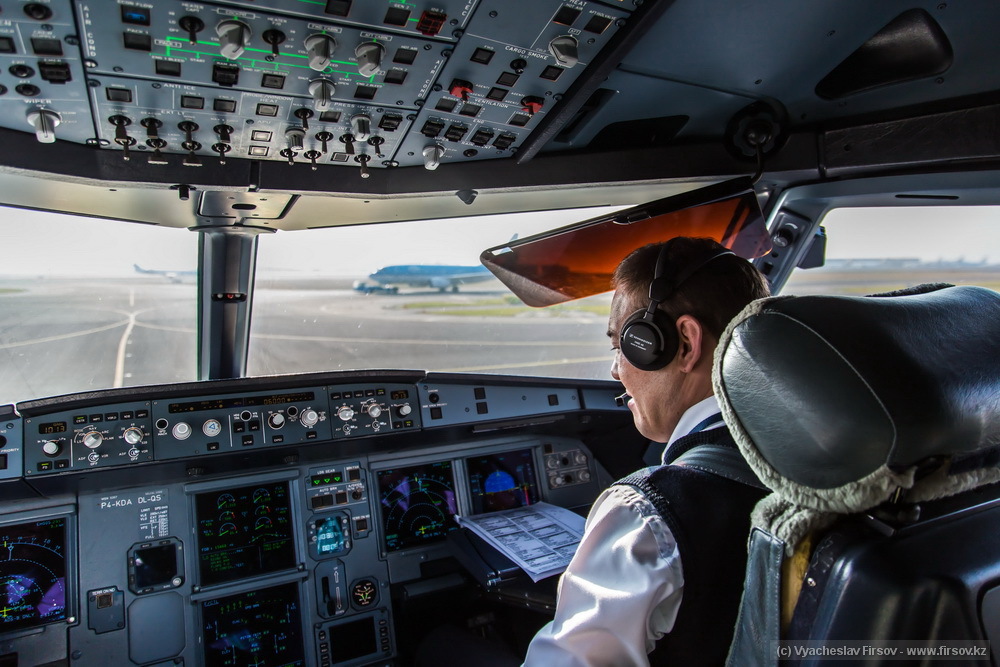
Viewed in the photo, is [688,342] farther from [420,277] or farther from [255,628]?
[255,628]

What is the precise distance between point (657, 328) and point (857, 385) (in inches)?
26.7

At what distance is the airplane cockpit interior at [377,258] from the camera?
58.9 inches

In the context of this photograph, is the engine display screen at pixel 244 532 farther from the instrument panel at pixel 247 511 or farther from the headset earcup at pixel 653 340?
the headset earcup at pixel 653 340

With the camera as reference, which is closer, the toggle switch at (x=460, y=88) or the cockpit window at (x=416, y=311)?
the toggle switch at (x=460, y=88)

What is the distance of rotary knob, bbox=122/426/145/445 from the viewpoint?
262 centimetres

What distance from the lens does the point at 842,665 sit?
2.65 feet

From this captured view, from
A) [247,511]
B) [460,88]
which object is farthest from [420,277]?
[460,88]

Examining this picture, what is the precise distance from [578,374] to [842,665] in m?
2.89

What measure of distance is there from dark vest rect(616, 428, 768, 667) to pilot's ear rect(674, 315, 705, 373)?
1.20ft

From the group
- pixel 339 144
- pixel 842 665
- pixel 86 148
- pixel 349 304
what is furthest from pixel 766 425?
pixel 349 304

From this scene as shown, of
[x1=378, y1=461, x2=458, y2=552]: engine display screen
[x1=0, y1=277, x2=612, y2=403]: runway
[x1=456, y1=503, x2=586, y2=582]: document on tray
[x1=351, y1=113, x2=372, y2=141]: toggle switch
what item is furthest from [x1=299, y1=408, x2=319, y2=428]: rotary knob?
[x1=351, y1=113, x2=372, y2=141]: toggle switch

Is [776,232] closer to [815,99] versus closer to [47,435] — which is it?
[815,99]

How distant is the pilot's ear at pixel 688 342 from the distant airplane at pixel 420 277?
1.93 m

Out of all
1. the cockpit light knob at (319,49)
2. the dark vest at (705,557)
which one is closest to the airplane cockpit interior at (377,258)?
the cockpit light knob at (319,49)
